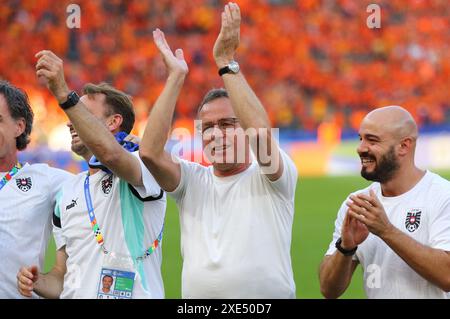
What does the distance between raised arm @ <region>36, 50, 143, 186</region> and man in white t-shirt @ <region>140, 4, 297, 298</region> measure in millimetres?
139

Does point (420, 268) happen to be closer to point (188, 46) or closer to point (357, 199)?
point (357, 199)

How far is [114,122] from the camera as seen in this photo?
4352 mm

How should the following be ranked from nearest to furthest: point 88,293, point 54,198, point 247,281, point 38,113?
point 247,281, point 88,293, point 54,198, point 38,113

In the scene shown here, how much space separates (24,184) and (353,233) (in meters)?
1.74

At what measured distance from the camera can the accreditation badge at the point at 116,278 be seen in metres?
3.96

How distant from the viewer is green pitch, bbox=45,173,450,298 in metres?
9.04

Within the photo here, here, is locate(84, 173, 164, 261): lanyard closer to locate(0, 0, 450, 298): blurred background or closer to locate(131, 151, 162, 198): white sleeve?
locate(131, 151, 162, 198): white sleeve

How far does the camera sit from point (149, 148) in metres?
3.82

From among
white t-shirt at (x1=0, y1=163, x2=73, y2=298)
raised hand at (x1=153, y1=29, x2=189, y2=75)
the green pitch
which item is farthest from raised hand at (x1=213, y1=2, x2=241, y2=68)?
the green pitch

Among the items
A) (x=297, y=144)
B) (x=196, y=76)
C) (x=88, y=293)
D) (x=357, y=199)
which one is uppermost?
(x=196, y=76)

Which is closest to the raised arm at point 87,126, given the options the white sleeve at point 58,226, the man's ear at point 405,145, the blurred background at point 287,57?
the white sleeve at point 58,226

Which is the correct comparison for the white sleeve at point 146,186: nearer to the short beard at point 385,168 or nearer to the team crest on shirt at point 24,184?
the team crest on shirt at point 24,184

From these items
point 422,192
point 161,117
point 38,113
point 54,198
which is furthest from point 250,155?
point 38,113

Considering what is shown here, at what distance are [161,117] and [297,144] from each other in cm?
1386
